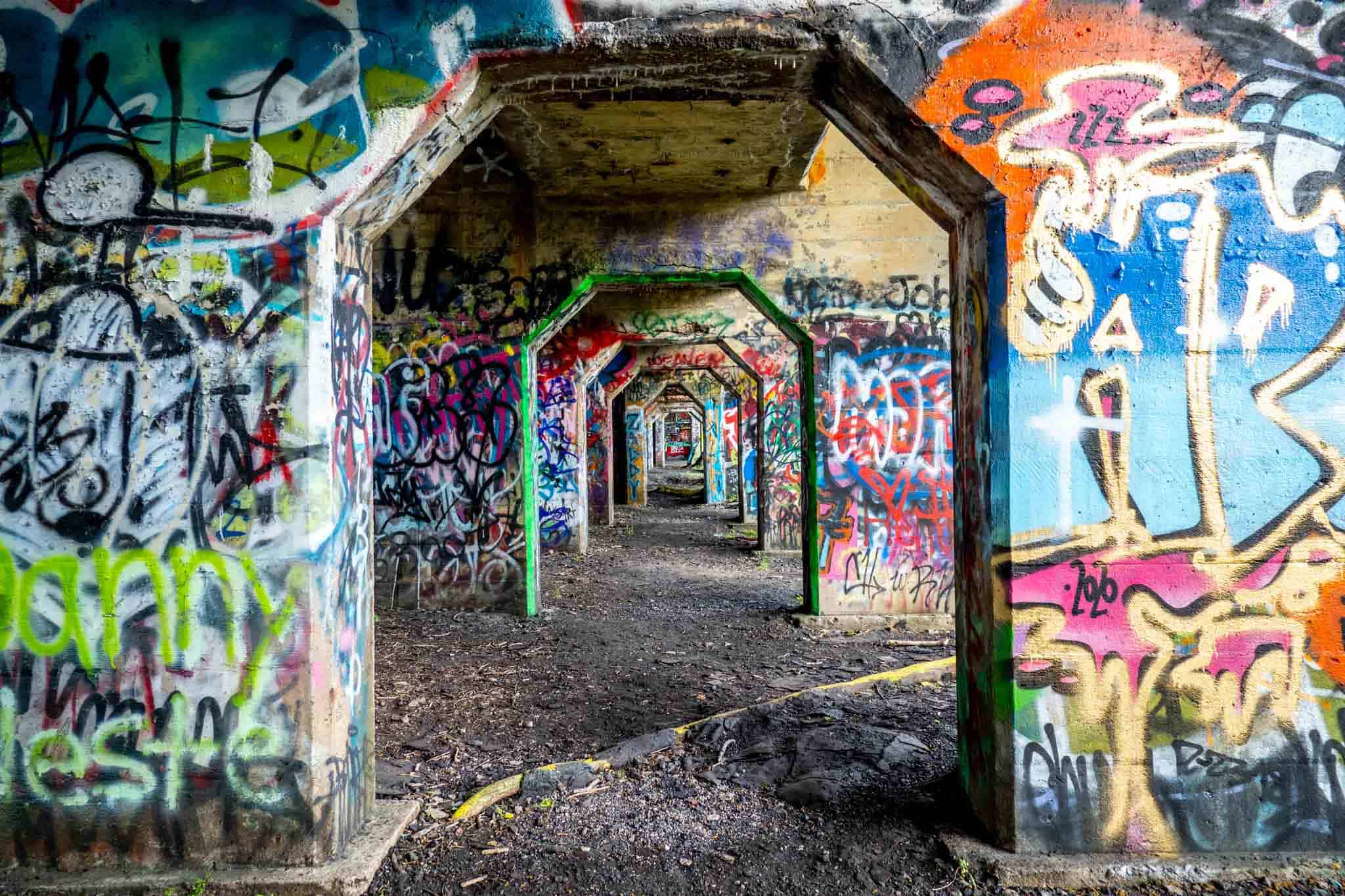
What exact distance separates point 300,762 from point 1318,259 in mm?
4740

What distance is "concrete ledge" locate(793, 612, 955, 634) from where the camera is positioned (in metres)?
8.56

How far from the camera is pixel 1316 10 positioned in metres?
3.46

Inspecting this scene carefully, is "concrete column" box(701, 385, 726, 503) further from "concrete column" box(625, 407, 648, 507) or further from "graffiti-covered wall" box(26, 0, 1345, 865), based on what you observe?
"graffiti-covered wall" box(26, 0, 1345, 865)

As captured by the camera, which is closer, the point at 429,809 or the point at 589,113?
the point at 429,809

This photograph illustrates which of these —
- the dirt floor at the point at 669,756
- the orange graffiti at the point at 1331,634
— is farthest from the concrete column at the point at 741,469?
the orange graffiti at the point at 1331,634

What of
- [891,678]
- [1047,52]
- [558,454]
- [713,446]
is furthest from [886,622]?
[713,446]

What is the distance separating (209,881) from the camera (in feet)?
11.3

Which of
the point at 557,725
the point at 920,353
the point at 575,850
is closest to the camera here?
the point at 575,850

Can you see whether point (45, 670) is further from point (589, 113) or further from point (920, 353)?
point (920, 353)

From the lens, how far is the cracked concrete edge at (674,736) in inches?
177

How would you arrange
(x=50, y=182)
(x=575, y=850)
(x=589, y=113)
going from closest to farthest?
(x=50, y=182) < (x=575, y=850) < (x=589, y=113)

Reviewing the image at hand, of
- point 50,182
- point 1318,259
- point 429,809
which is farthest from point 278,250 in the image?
point 1318,259

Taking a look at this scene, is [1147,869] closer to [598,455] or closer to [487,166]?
[487,166]

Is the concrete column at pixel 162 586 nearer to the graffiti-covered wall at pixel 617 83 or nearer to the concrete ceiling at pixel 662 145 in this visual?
the graffiti-covered wall at pixel 617 83
